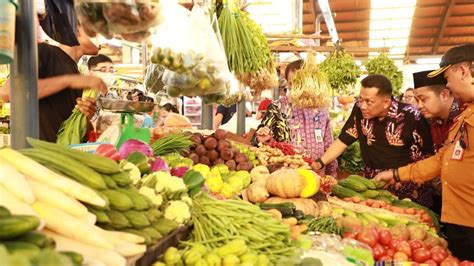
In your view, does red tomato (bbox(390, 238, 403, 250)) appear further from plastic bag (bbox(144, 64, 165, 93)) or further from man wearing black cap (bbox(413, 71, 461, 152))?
plastic bag (bbox(144, 64, 165, 93))

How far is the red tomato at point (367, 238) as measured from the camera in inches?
128

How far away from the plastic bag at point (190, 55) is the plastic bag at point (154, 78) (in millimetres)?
376

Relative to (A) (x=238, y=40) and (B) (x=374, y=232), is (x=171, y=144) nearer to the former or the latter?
(A) (x=238, y=40)

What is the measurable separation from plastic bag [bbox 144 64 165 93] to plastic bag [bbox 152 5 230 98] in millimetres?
376

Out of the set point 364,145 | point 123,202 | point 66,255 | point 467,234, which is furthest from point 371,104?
point 66,255

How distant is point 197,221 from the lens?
2309 millimetres

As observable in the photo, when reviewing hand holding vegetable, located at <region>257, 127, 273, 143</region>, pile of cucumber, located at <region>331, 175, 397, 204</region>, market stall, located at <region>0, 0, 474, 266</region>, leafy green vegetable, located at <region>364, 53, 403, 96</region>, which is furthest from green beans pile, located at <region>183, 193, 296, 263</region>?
leafy green vegetable, located at <region>364, 53, 403, 96</region>

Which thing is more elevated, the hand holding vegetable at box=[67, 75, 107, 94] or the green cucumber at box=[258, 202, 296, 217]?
the hand holding vegetable at box=[67, 75, 107, 94]

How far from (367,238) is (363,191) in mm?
1562

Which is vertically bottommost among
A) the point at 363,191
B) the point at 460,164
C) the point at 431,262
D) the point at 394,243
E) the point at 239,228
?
the point at 431,262

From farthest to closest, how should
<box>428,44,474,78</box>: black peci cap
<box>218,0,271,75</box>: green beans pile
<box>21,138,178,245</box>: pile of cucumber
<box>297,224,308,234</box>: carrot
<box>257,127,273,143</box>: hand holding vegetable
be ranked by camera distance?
<box>257,127,273,143</box>: hand holding vegetable → <box>428,44,474,78</box>: black peci cap → <box>218,0,271,75</box>: green beans pile → <box>297,224,308,234</box>: carrot → <box>21,138,178,245</box>: pile of cucumber

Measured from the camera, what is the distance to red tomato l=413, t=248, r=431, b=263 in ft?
10.8

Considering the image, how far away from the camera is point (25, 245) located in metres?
1.17

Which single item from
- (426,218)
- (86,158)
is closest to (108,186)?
(86,158)
